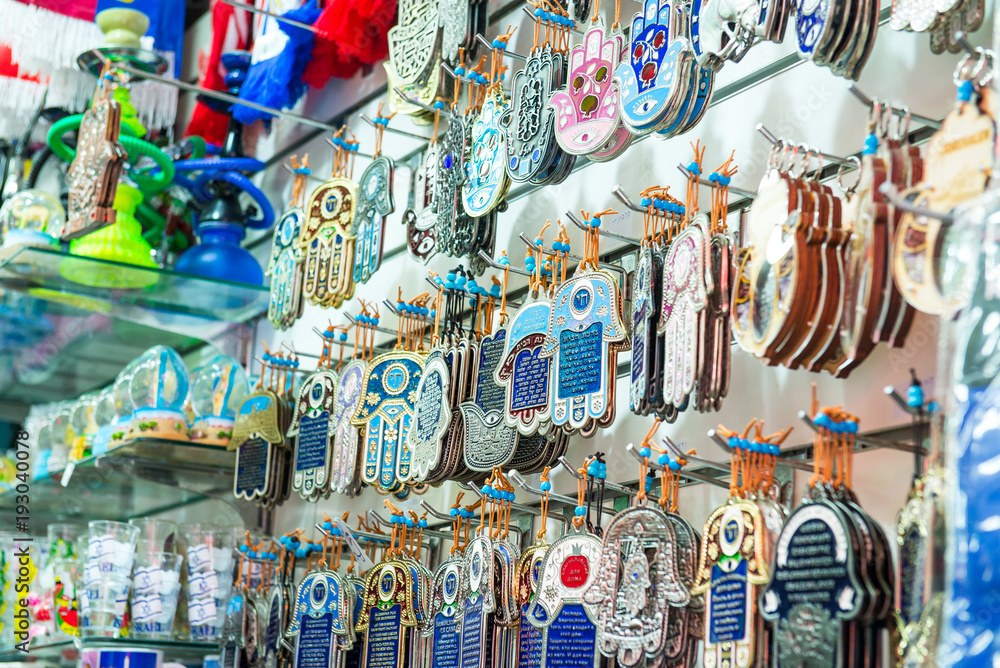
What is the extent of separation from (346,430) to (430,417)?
0.96 feet

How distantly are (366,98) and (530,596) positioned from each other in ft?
5.26

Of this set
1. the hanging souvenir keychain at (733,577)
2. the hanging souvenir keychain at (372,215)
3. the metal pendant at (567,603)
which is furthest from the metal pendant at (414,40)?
the hanging souvenir keychain at (733,577)

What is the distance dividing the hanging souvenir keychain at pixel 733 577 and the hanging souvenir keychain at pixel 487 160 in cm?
71

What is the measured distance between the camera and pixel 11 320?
9.79 feet

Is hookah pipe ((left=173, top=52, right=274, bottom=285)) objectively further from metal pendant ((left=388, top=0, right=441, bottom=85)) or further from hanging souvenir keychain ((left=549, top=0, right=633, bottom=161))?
hanging souvenir keychain ((left=549, top=0, right=633, bottom=161))

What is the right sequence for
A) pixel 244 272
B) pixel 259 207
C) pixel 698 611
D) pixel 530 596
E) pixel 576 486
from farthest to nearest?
pixel 259 207
pixel 244 272
pixel 576 486
pixel 530 596
pixel 698 611

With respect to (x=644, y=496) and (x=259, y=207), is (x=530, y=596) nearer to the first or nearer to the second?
(x=644, y=496)

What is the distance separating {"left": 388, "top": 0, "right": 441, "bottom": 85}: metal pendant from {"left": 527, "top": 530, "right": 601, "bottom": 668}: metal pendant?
1.10 metres

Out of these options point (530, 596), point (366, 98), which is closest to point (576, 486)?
point (530, 596)

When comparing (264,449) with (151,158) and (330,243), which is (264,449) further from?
(151,158)

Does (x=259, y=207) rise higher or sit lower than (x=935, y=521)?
higher

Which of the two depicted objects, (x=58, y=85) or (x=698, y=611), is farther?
(x=58, y=85)

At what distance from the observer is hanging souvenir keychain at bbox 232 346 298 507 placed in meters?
2.54

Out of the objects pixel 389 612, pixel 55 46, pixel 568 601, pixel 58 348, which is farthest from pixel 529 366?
pixel 55 46
